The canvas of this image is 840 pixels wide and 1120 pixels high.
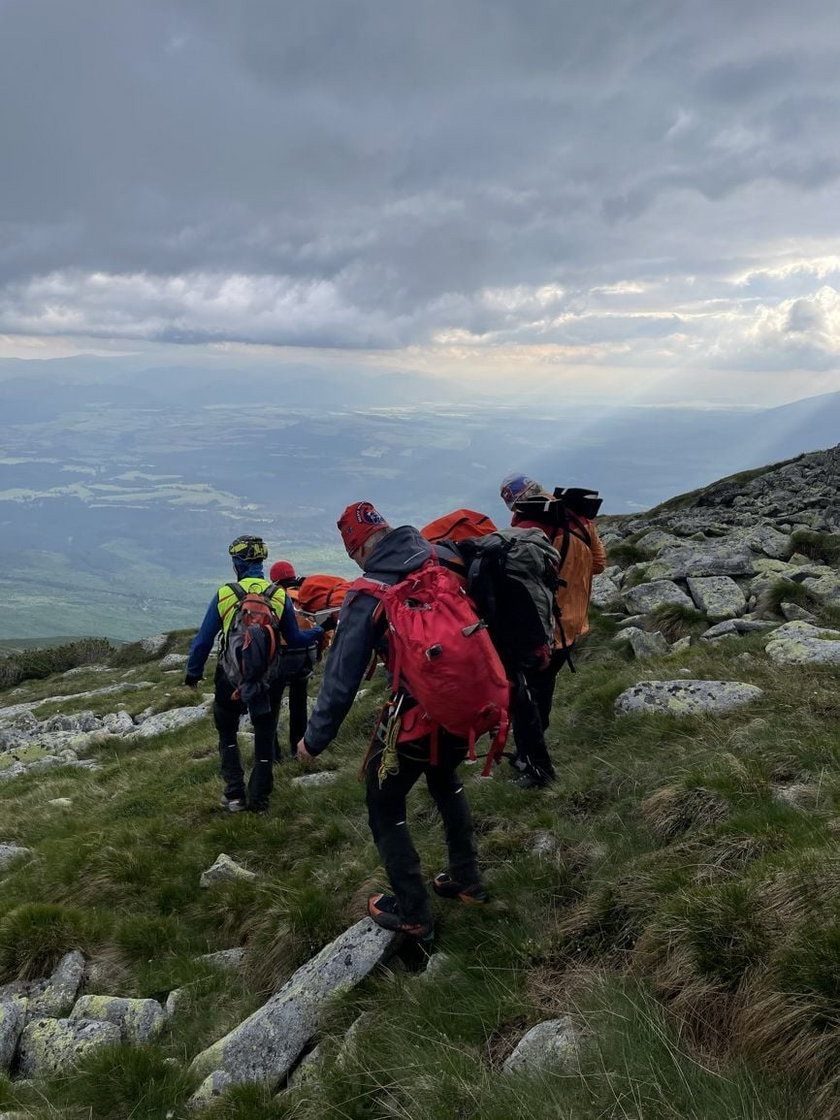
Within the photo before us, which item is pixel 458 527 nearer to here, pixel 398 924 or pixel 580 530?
pixel 580 530

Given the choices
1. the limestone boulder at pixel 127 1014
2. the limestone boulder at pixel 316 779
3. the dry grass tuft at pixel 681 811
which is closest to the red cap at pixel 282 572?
the limestone boulder at pixel 316 779

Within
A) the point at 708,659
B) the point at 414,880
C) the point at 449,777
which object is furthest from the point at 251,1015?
the point at 708,659

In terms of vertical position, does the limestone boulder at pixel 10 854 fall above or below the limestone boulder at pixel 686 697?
below

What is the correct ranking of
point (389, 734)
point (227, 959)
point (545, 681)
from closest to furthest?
point (389, 734) < point (227, 959) < point (545, 681)

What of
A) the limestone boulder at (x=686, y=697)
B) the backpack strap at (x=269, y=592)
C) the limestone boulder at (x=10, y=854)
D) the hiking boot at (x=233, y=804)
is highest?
the backpack strap at (x=269, y=592)

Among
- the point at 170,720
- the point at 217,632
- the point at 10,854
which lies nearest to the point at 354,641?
the point at 217,632

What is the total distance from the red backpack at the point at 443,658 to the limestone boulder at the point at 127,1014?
3.34m

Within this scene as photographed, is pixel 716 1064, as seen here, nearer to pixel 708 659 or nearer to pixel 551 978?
pixel 551 978

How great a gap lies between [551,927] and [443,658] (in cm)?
240

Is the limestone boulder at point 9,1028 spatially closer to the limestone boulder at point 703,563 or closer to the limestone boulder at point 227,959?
the limestone boulder at point 227,959

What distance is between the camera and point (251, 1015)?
17.5 feet

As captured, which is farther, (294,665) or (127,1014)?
(294,665)

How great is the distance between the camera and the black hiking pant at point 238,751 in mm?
9555

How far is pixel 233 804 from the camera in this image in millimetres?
9641
